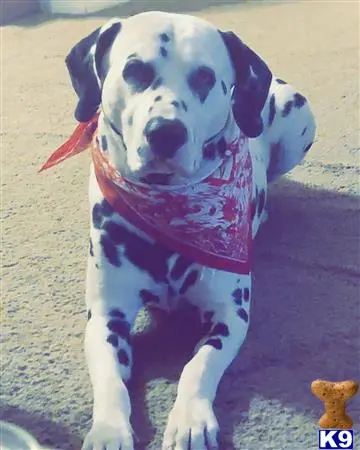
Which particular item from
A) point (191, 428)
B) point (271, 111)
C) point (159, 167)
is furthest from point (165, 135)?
point (271, 111)

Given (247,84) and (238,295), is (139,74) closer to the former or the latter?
A: (247,84)

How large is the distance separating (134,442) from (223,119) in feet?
1.63

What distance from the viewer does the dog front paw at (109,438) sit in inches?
46.4

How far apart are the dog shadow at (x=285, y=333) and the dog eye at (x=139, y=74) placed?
0.41m

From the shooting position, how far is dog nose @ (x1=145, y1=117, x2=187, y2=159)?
4.09ft

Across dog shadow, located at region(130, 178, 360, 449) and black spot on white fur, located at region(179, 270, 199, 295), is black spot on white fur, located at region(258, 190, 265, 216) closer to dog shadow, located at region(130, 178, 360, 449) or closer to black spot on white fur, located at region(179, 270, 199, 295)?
dog shadow, located at region(130, 178, 360, 449)

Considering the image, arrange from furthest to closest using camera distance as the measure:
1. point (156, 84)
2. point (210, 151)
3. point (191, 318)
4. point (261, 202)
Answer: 1. point (261, 202)
2. point (191, 318)
3. point (210, 151)
4. point (156, 84)

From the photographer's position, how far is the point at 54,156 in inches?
67.6

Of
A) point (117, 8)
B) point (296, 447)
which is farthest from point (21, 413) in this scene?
point (117, 8)

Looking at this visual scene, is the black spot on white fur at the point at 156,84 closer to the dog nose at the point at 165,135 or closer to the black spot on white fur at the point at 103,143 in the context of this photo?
the dog nose at the point at 165,135

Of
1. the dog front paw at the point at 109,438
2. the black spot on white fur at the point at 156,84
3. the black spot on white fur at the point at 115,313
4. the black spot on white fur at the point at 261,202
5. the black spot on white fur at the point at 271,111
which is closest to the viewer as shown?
the dog front paw at the point at 109,438

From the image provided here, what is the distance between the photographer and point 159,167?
4.27 ft

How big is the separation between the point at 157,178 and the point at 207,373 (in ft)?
0.99

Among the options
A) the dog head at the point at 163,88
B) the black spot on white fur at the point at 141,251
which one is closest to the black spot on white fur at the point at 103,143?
the dog head at the point at 163,88
